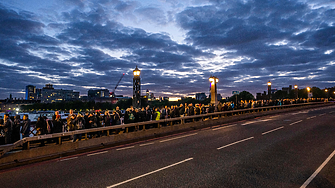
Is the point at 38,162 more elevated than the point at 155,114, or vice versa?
the point at 155,114

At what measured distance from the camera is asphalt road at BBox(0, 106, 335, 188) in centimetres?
604

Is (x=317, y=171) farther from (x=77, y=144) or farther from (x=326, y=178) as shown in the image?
(x=77, y=144)

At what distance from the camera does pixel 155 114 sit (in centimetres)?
1546

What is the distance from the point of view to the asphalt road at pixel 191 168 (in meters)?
6.04

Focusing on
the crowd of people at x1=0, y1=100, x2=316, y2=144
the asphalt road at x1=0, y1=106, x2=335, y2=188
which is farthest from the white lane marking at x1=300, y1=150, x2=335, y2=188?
the crowd of people at x1=0, y1=100, x2=316, y2=144

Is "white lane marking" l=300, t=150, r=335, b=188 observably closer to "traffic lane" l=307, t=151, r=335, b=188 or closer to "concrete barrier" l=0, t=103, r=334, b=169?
"traffic lane" l=307, t=151, r=335, b=188

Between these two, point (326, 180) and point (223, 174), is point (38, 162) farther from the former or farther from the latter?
point (326, 180)

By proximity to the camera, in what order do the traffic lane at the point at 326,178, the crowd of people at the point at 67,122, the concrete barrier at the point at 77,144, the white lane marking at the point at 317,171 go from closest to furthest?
the traffic lane at the point at 326,178 < the white lane marking at the point at 317,171 < the concrete barrier at the point at 77,144 < the crowd of people at the point at 67,122

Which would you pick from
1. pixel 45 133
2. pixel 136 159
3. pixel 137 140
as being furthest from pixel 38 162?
pixel 137 140

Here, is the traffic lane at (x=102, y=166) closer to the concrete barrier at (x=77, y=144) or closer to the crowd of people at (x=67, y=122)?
the concrete barrier at (x=77, y=144)

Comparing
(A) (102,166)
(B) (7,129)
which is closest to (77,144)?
(B) (7,129)

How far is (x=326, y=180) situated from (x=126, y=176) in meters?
5.94

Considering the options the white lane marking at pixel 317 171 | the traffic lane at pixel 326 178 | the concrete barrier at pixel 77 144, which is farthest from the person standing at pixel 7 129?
the traffic lane at pixel 326 178

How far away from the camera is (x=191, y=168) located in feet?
23.7
